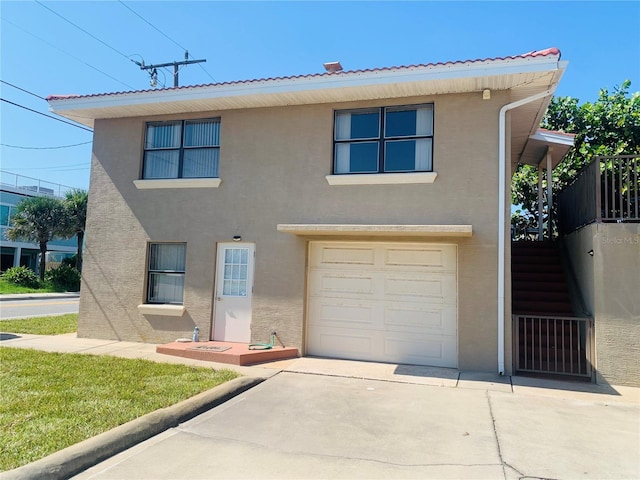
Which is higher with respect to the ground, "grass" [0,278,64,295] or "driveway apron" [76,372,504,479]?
"grass" [0,278,64,295]

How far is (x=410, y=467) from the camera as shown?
4270mm

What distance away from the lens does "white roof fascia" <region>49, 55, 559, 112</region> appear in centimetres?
754

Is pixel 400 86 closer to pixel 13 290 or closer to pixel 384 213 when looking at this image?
pixel 384 213

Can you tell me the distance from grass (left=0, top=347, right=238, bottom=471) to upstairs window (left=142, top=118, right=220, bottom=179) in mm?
4381

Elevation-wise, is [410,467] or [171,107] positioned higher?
[171,107]

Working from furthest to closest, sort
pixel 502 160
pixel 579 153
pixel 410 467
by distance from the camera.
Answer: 1. pixel 579 153
2. pixel 502 160
3. pixel 410 467

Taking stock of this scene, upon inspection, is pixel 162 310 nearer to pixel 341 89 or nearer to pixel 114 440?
pixel 114 440

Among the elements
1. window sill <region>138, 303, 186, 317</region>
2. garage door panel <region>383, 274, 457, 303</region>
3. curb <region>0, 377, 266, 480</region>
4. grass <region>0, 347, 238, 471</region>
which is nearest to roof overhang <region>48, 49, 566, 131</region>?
garage door panel <region>383, 274, 457, 303</region>

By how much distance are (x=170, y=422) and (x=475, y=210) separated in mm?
6122

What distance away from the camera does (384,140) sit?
8.91 meters

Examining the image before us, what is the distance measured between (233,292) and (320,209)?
2.67 metres

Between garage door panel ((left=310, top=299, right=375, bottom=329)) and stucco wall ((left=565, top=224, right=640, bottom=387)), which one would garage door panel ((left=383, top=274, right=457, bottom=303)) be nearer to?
garage door panel ((left=310, top=299, right=375, bottom=329))

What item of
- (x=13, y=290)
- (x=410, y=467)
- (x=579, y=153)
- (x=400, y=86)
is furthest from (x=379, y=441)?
(x=13, y=290)

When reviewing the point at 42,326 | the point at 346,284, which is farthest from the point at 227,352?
the point at 42,326
